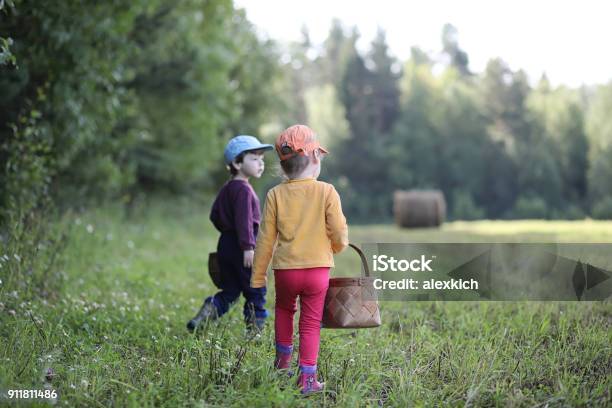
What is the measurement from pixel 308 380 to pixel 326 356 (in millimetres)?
534

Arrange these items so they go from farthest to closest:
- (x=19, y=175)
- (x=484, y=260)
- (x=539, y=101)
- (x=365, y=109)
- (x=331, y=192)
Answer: (x=365, y=109), (x=539, y=101), (x=484, y=260), (x=19, y=175), (x=331, y=192)

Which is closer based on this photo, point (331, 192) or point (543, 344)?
point (331, 192)

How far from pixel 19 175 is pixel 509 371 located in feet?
18.6

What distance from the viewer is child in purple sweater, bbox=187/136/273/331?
5070 mm

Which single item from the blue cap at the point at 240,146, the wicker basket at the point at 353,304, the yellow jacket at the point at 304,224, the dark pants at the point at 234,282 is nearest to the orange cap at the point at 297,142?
the yellow jacket at the point at 304,224

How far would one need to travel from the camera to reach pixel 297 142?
158 inches

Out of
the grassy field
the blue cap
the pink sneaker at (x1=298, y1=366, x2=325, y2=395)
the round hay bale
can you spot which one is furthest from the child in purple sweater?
the round hay bale

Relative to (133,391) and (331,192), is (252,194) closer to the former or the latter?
(331,192)

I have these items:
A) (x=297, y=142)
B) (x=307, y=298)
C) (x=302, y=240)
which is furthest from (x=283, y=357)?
(x=297, y=142)

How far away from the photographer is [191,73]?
1675cm

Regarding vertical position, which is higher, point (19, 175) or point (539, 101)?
point (539, 101)

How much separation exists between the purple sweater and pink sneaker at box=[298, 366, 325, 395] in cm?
133

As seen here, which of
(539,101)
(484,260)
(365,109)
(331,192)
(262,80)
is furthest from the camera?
(365,109)

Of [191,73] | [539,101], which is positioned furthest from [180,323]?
[539,101]
